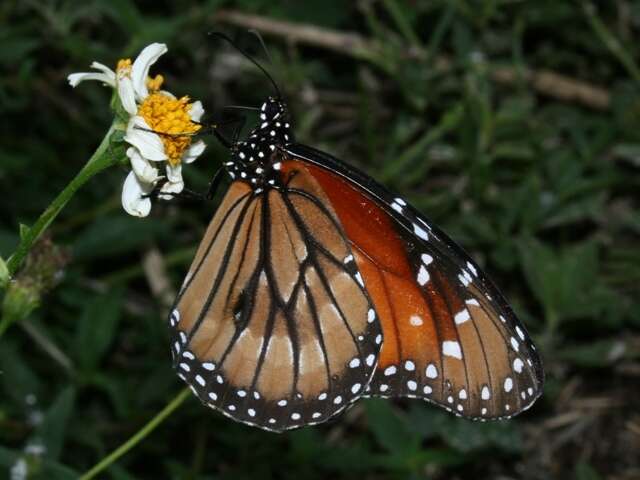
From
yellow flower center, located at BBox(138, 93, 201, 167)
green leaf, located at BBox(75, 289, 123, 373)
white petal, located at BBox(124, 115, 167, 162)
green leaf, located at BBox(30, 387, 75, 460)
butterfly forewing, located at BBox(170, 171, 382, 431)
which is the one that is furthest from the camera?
green leaf, located at BBox(75, 289, 123, 373)

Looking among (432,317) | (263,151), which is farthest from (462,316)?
(263,151)

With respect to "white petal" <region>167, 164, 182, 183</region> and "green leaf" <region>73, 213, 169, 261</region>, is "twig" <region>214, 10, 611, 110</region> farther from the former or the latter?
"white petal" <region>167, 164, 182, 183</region>

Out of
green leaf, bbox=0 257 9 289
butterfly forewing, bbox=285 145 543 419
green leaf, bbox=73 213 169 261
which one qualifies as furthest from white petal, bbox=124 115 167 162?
green leaf, bbox=73 213 169 261

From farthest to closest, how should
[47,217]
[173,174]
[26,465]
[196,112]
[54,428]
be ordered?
[54,428] < [26,465] < [196,112] < [173,174] < [47,217]

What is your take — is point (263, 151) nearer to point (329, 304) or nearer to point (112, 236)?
point (329, 304)

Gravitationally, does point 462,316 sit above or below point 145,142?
above
